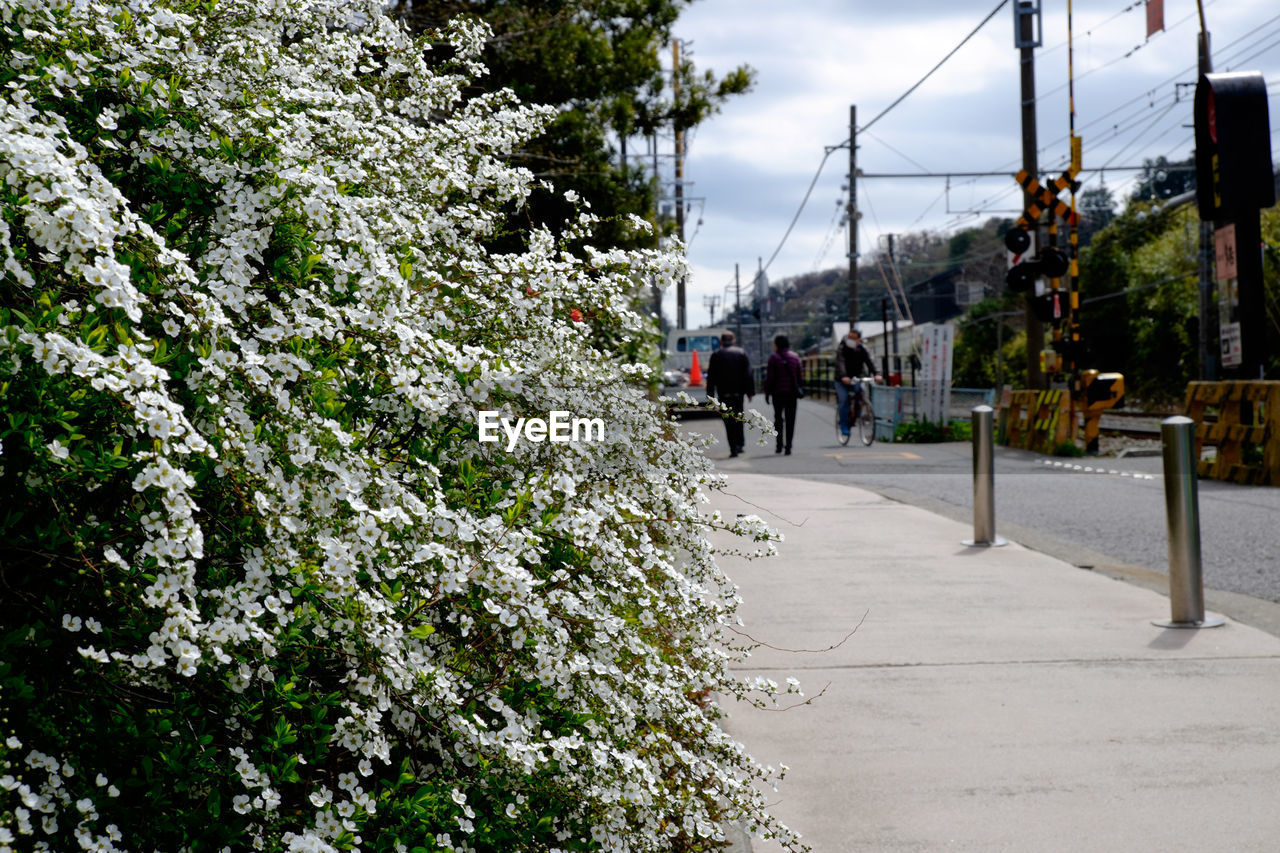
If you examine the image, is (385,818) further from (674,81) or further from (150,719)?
(674,81)

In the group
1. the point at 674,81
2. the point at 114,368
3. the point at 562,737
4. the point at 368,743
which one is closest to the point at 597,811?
the point at 562,737

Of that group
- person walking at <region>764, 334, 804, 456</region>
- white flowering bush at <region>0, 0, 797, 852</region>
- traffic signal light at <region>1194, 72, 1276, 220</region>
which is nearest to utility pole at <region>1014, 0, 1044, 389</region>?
person walking at <region>764, 334, 804, 456</region>

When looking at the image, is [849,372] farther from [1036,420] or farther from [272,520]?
[272,520]

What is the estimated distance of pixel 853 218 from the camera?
41.0m

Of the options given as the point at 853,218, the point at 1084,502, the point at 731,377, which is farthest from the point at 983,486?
the point at 853,218

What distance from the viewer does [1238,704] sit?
4.46 meters

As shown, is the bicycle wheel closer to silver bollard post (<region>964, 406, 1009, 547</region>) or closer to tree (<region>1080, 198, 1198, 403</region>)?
silver bollard post (<region>964, 406, 1009, 547</region>)

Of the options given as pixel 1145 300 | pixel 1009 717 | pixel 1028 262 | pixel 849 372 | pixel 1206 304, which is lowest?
pixel 1009 717

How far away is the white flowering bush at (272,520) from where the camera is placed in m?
1.94

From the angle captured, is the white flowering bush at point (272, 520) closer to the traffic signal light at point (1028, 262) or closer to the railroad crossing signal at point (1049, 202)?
the traffic signal light at point (1028, 262)

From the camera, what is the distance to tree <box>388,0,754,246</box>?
A: 13047 mm

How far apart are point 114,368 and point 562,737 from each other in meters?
1.21

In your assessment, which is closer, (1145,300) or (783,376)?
(783,376)

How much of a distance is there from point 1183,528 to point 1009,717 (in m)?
1.84
